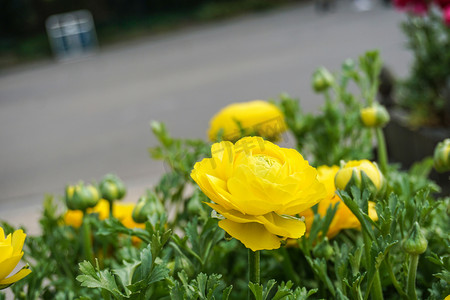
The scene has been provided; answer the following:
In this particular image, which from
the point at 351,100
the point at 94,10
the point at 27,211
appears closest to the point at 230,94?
the point at 27,211

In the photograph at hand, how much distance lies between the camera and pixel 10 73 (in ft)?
28.7

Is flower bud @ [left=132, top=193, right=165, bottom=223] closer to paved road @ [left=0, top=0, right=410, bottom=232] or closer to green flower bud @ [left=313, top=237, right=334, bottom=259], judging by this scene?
green flower bud @ [left=313, top=237, right=334, bottom=259]

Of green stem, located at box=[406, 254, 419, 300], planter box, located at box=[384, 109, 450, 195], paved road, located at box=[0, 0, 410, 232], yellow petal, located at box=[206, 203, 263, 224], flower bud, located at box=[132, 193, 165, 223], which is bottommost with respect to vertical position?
paved road, located at box=[0, 0, 410, 232]

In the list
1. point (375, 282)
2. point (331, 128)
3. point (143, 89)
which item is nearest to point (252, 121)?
point (331, 128)

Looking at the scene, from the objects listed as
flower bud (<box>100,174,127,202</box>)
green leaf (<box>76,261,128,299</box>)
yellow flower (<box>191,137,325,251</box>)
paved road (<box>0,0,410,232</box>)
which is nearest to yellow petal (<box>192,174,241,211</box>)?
yellow flower (<box>191,137,325,251</box>)

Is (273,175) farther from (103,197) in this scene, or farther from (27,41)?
(27,41)

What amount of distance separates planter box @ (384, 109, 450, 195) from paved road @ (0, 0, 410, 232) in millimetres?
1299

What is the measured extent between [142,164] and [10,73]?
591cm

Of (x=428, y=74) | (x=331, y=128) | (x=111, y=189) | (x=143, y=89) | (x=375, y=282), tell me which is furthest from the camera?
(x=143, y=89)

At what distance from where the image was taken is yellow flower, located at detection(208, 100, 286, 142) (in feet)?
2.85

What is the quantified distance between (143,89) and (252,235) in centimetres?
559

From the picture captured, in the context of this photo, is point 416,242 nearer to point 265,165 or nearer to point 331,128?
point 265,165

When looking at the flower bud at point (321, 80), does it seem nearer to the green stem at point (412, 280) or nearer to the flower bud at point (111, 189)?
the flower bud at point (111, 189)

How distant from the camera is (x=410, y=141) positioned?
1839 mm
